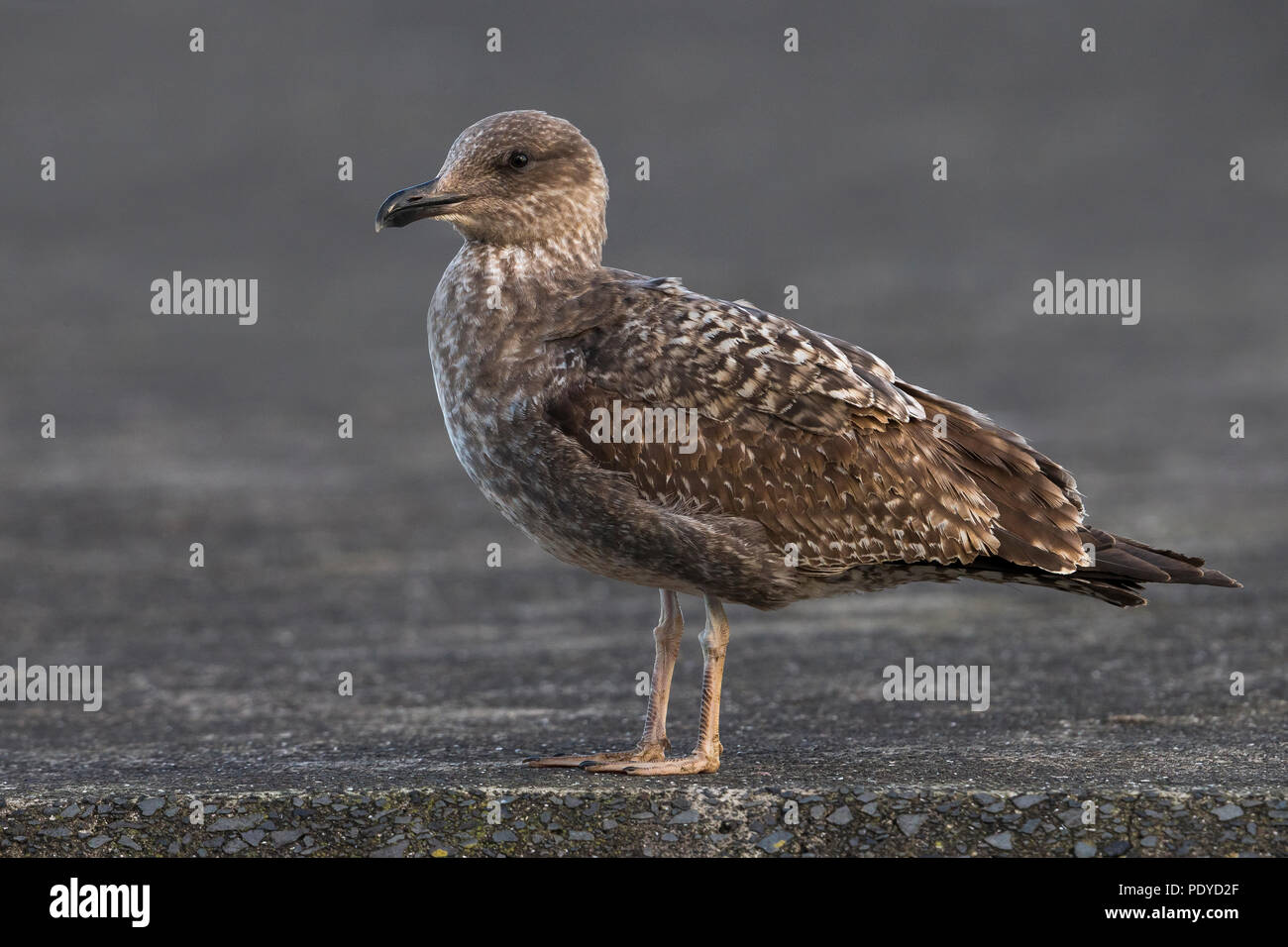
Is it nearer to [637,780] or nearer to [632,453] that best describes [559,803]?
[637,780]

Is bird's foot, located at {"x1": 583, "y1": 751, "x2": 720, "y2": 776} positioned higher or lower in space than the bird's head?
lower

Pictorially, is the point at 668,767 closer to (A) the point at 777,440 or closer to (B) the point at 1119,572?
(A) the point at 777,440

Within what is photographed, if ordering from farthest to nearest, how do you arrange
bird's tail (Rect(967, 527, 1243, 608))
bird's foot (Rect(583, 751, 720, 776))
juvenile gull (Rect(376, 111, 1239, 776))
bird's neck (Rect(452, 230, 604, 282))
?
bird's neck (Rect(452, 230, 604, 282)), bird's tail (Rect(967, 527, 1243, 608)), bird's foot (Rect(583, 751, 720, 776)), juvenile gull (Rect(376, 111, 1239, 776))

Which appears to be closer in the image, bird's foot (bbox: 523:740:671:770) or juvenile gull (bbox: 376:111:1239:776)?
juvenile gull (bbox: 376:111:1239:776)

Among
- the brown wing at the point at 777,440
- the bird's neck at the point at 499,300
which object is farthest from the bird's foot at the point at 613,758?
the bird's neck at the point at 499,300

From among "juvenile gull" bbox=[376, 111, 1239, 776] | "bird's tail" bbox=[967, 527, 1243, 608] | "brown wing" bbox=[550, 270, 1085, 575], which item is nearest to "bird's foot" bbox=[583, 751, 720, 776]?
"juvenile gull" bbox=[376, 111, 1239, 776]

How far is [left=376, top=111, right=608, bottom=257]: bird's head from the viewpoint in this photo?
8.48 metres

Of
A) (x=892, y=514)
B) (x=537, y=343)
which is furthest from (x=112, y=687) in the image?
(x=892, y=514)

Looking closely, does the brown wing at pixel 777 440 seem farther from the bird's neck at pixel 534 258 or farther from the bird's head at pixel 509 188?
the bird's head at pixel 509 188

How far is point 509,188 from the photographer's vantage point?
8.55 metres

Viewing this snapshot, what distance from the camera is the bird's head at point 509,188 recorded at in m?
8.48

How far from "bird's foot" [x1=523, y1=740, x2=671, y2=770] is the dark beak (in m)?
2.80

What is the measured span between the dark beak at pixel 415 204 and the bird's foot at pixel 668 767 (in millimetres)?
2890

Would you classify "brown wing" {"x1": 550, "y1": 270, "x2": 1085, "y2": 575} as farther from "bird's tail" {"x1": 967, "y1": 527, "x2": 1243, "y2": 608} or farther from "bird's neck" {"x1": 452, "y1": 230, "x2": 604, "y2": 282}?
"bird's neck" {"x1": 452, "y1": 230, "x2": 604, "y2": 282}
